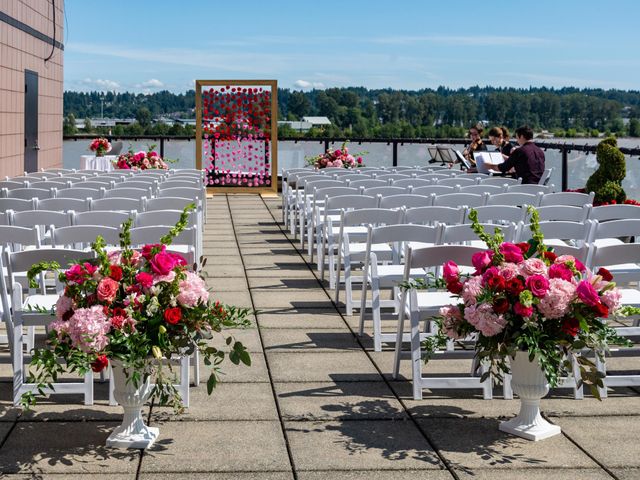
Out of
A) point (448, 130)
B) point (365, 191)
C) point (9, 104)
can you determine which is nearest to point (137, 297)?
point (365, 191)

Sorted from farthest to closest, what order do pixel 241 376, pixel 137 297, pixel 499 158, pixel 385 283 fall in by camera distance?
pixel 499 158 < pixel 385 283 < pixel 241 376 < pixel 137 297

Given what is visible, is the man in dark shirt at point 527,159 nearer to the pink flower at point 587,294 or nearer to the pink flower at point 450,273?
the pink flower at point 450,273

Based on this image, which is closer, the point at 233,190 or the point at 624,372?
the point at 624,372

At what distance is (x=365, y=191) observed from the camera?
11312mm

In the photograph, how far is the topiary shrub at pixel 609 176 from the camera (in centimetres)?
1212

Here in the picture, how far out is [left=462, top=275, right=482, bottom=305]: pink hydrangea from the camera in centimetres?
514

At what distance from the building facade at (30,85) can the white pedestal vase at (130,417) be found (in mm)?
13557

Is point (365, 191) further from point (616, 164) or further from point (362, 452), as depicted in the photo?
point (362, 452)

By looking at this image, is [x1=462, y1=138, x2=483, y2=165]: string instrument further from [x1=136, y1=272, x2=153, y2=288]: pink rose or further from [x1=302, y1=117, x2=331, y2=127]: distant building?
[x1=136, y1=272, x2=153, y2=288]: pink rose

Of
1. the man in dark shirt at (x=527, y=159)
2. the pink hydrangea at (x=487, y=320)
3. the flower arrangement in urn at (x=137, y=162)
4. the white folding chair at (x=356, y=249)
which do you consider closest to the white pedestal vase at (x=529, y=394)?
the pink hydrangea at (x=487, y=320)

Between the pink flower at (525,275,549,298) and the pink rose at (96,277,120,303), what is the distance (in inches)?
76.2

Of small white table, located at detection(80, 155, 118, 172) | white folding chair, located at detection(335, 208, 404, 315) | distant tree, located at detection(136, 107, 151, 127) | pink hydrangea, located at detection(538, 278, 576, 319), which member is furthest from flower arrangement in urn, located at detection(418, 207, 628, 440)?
distant tree, located at detection(136, 107, 151, 127)

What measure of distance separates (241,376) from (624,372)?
237 cm

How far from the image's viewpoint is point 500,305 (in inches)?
199
